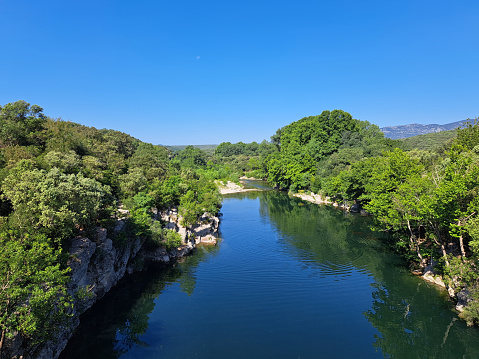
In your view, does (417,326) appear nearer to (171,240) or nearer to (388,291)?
(388,291)

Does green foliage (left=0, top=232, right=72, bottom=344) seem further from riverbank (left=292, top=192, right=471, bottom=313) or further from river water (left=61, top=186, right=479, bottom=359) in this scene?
riverbank (left=292, top=192, right=471, bottom=313)

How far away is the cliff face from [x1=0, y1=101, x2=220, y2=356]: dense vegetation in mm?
841

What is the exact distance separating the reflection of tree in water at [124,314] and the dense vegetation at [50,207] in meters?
3.33

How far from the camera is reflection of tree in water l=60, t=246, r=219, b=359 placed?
20.6 meters

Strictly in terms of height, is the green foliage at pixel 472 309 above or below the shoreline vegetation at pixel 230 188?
below

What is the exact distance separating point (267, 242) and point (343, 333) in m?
22.9

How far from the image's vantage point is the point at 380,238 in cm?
4559

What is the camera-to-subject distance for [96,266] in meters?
26.1

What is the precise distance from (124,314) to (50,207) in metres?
11.7

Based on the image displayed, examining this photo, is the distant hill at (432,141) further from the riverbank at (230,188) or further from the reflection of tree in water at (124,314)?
the reflection of tree in water at (124,314)

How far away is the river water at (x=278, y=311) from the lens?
20.5 m

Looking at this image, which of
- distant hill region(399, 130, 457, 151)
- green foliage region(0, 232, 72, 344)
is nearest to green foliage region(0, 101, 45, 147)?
green foliage region(0, 232, 72, 344)

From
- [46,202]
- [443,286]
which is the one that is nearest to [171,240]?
[46,202]

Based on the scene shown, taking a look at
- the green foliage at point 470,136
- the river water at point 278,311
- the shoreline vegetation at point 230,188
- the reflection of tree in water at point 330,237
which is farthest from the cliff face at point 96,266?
the shoreline vegetation at point 230,188
